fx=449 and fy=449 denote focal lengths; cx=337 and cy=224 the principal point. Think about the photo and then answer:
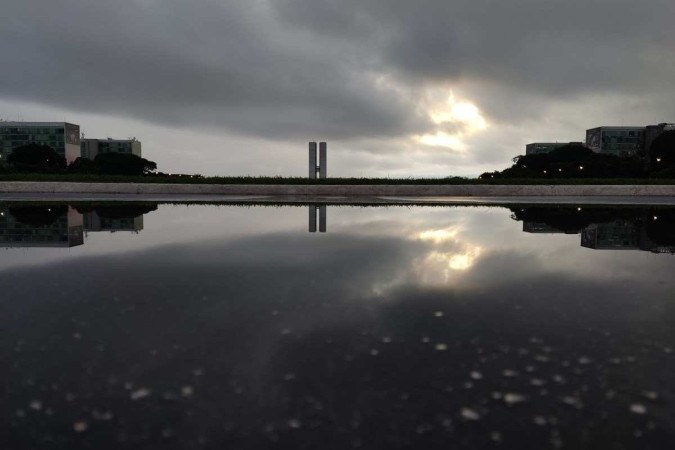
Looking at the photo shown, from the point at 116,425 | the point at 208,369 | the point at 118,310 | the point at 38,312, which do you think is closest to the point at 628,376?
the point at 208,369

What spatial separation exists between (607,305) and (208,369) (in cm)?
495

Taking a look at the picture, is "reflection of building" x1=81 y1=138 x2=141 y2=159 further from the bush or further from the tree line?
the bush

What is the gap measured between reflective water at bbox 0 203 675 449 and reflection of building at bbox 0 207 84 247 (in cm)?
235

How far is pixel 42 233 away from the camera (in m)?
12.6

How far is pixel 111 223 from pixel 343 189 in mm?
25434

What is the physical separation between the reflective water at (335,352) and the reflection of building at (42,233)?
2.35 m

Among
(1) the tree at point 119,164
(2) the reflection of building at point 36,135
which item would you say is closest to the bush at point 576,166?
(1) the tree at point 119,164

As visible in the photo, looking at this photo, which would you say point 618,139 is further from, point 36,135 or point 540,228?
point 36,135

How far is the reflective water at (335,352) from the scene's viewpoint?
116 inches

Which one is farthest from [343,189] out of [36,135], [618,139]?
[36,135]

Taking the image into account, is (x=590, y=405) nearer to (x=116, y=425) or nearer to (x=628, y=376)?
(x=628, y=376)

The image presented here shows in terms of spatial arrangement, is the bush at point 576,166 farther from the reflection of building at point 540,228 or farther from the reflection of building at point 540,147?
the reflection of building at point 540,147

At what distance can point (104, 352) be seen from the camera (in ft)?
13.5

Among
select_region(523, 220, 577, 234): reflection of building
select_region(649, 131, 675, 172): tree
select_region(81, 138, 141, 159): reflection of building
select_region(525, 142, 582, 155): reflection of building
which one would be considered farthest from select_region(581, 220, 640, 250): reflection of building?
select_region(525, 142, 582, 155): reflection of building
